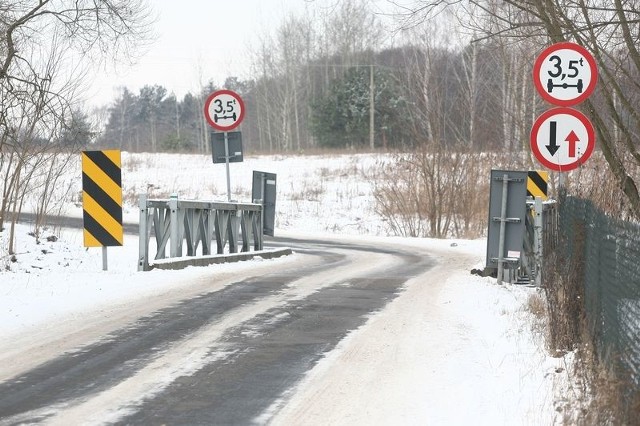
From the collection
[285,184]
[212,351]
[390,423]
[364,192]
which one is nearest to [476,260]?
[212,351]

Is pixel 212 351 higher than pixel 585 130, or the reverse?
pixel 585 130

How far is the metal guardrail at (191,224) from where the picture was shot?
12061 millimetres

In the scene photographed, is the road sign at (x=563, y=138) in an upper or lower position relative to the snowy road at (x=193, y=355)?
upper

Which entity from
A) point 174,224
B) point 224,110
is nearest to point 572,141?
point 174,224

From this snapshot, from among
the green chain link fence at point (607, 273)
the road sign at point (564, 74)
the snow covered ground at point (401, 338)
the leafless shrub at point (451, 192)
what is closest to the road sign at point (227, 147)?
the snow covered ground at point (401, 338)

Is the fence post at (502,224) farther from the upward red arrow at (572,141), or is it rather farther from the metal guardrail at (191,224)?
the metal guardrail at (191,224)

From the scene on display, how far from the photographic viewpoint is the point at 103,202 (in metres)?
11.9

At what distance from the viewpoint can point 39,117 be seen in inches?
546

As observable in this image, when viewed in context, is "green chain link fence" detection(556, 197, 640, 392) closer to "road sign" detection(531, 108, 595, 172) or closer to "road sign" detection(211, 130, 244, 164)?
"road sign" detection(531, 108, 595, 172)

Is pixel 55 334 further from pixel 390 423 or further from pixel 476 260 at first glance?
pixel 476 260

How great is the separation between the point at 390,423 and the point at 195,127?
110345 millimetres

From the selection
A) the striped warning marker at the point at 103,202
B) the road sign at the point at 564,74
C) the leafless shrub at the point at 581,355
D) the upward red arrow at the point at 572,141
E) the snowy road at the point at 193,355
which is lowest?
the snowy road at the point at 193,355

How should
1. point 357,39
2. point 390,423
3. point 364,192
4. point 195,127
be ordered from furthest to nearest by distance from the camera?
1. point 195,127
2. point 357,39
3. point 364,192
4. point 390,423

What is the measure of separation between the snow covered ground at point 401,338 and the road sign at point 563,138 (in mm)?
1508
